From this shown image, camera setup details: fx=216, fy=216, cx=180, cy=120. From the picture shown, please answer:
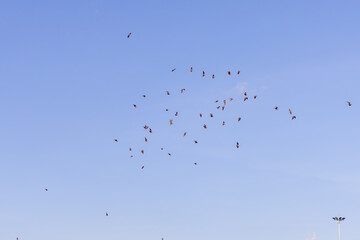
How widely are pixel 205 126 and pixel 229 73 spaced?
9.37 meters

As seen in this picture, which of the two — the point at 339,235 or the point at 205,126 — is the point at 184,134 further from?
the point at 339,235

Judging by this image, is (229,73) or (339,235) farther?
(339,235)

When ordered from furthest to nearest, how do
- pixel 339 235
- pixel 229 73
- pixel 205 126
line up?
1. pixel 339 235
2. pixel 205 126
3. pixel 229 73

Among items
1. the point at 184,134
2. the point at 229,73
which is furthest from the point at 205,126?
the point at 229,73

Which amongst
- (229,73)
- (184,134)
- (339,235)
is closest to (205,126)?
(184,134)

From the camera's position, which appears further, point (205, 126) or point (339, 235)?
A: point (339, 235)

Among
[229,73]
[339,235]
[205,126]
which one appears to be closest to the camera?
[229,73]

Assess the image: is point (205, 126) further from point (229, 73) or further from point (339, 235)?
point (339, 235)

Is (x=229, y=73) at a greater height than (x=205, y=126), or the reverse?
(x=229, y=73)

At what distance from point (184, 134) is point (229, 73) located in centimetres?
1231

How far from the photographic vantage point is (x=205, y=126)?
35125mm

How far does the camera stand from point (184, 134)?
36.1 meters

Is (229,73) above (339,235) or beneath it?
above

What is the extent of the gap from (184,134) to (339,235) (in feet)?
383
